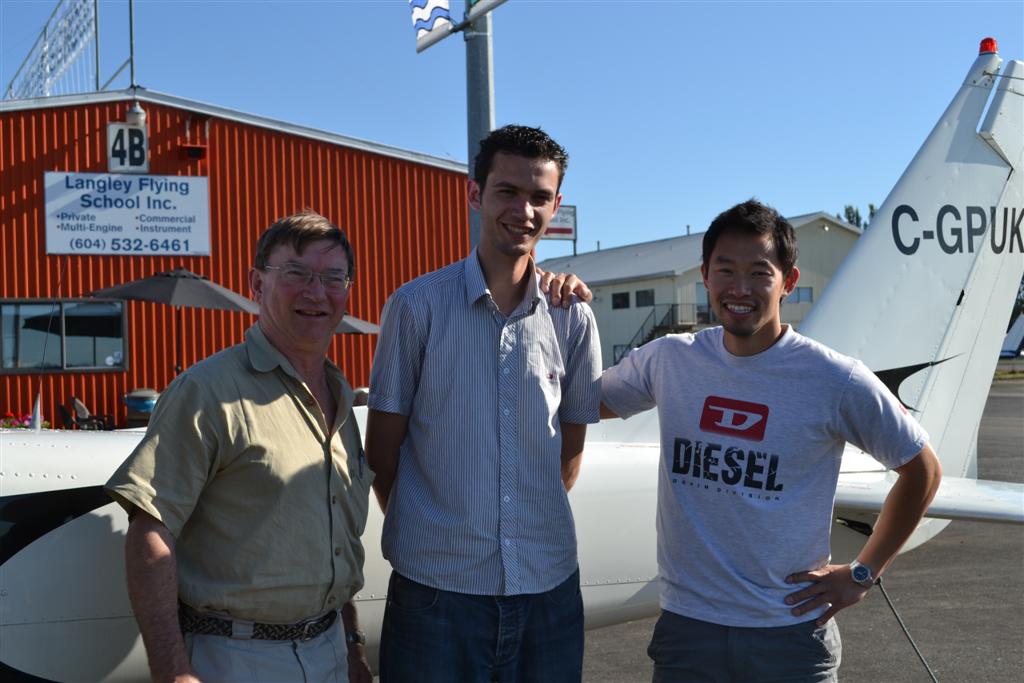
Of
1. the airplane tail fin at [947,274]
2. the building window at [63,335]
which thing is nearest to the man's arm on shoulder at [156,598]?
the airplane tail fin at [947,274]

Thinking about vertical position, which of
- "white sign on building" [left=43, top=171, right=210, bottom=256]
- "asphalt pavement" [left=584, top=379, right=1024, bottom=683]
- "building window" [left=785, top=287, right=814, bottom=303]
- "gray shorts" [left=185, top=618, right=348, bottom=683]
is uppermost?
"white sign on building" [left=43, top=171, right=210, bottom=256]

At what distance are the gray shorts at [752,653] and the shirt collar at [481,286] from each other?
92cm

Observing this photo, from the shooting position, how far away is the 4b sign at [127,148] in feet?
39.5

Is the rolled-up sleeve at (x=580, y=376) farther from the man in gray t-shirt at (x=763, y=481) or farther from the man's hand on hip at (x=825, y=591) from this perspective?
the man's hand on hip at (x=825, y=591)

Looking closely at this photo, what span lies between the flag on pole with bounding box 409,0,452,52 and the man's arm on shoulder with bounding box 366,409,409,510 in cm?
350

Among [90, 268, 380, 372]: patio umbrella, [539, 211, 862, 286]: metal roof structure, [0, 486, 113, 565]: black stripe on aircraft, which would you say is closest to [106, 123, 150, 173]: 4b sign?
[90, 268, 380, 372]: patio umbrella

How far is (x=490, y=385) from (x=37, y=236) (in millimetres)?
11427

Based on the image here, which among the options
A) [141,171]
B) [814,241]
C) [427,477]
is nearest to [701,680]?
[427,477]

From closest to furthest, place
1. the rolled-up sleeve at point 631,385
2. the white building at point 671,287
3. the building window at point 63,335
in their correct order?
the rolled-up sleeve at point 631,385 < the building window at point 63,335 < the white building at point 671,287

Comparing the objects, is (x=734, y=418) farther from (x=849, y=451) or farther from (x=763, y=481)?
(x=849, y=451)

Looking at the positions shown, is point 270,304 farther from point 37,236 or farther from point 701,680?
point 37,236

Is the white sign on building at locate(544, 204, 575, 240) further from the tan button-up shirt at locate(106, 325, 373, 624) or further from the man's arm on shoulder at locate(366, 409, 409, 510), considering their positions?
the tan button-up shirt at locate(106, 325, 373, 624)

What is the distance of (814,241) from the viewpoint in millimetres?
40625

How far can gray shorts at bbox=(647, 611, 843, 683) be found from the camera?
2.30m
